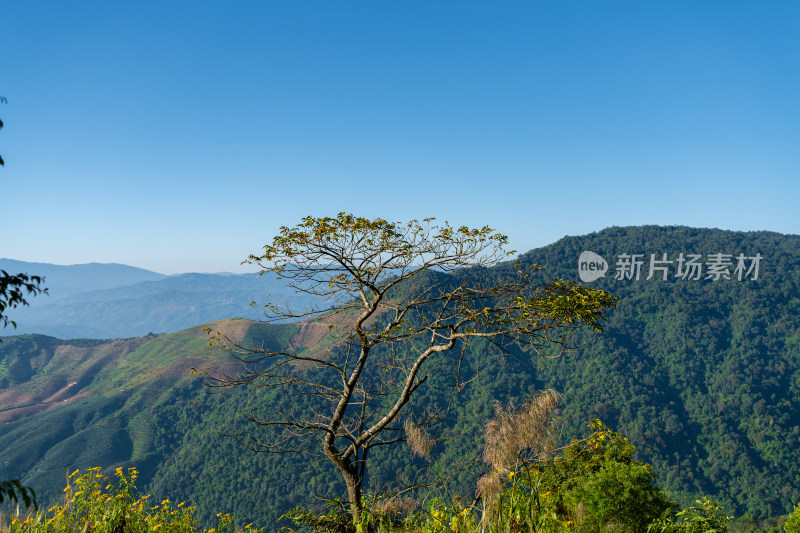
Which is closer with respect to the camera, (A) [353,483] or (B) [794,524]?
(A) [353,483]

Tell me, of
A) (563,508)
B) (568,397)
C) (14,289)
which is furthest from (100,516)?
(568,397)

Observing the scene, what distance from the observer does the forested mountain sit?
53.7 meters

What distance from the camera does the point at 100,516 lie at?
4.90m

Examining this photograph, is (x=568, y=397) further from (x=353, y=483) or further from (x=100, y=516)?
(x=100, y=516)

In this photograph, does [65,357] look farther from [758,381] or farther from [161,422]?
[758,381]

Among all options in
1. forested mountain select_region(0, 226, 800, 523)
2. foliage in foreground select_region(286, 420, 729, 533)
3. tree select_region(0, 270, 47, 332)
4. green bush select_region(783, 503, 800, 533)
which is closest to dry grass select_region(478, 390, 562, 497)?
foliage in foreground select_region(286, 420, 729, 533)

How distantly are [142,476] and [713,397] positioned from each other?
290ft

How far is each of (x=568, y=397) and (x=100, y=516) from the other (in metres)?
74.9

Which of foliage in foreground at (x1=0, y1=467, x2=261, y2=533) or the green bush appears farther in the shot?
the green bush

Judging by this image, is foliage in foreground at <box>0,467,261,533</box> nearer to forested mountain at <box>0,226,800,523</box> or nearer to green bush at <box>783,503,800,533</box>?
green bush at <box>783,503,800,533</box>

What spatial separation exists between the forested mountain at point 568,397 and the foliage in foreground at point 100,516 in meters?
34.5

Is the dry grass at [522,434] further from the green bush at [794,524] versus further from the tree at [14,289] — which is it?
the green bush at [794,524]

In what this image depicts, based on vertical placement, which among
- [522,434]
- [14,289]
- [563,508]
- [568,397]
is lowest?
[568,397]

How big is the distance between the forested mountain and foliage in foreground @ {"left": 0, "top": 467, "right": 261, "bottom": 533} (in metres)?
34.5
